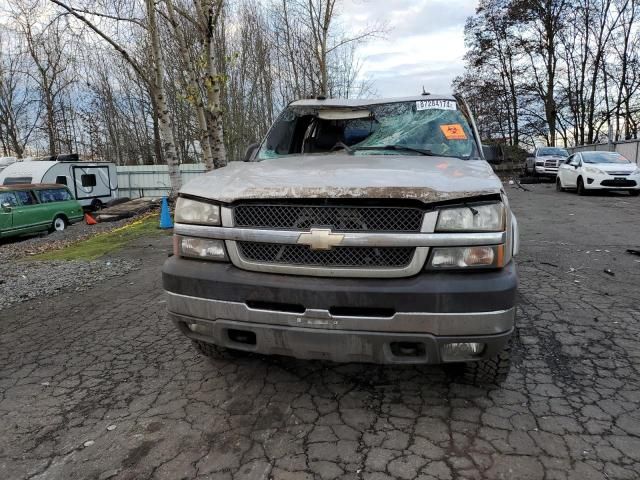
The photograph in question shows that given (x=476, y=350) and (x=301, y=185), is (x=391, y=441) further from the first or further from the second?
(x=301, y=185)

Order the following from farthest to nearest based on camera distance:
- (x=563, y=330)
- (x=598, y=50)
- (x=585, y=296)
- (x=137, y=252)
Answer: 1. (x=598, y=50)
2. (x=137, y=252)
3. (x=585, y=296)
4. (x=563, y=330)

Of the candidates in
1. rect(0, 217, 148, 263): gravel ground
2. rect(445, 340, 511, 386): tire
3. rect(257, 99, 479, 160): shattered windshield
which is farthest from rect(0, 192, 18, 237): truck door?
rect(445, 340, 511, 386): tire

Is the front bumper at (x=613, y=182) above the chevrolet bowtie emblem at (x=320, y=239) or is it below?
below

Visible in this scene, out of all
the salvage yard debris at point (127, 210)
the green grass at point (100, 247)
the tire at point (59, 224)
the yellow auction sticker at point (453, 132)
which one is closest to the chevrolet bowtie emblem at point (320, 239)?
the yellow auction sticker at point (453, 132)

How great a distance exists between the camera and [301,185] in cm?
250

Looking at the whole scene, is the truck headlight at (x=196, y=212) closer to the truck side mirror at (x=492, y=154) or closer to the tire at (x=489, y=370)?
the tire at (x=489, y=370)

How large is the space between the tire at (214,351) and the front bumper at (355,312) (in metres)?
0.66

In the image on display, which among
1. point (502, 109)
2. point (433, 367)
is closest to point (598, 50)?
point (502, 109)

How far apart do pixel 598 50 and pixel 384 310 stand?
41.1 m

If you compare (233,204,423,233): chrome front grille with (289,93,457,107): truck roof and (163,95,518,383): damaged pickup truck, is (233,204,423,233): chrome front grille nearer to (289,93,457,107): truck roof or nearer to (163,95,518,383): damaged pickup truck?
(163,95,518,383): damaged pickup truck

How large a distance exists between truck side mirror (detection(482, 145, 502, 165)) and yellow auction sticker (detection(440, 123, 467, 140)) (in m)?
0.22

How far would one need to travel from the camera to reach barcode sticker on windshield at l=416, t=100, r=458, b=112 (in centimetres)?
395

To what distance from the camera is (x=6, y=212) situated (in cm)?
1368

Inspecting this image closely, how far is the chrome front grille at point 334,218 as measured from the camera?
238cm
